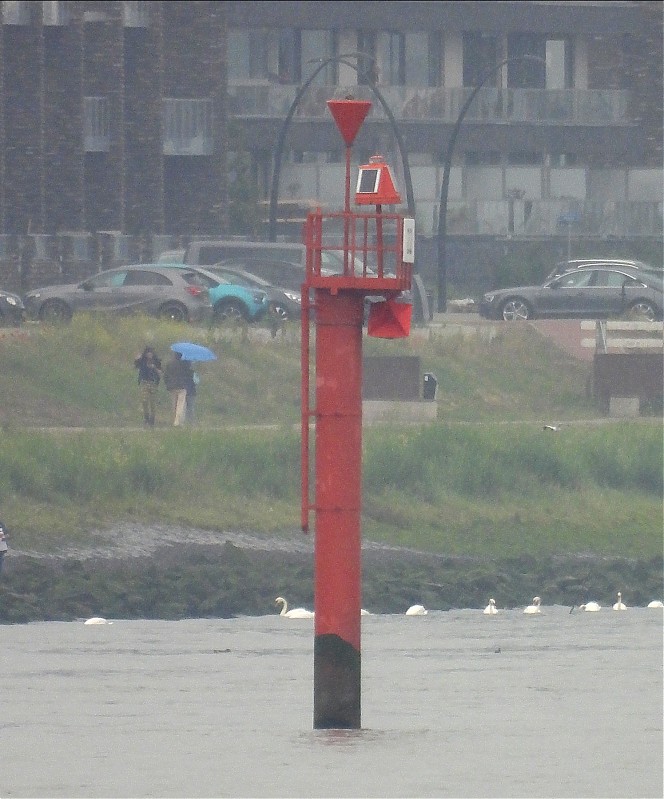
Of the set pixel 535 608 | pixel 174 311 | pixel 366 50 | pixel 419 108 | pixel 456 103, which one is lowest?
pixel 535 608

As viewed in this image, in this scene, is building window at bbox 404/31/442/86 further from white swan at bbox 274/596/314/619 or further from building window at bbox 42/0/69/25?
white swan at bbox 274/596/314/619

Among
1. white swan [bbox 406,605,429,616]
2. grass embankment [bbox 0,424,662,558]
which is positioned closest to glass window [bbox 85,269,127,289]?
grass embankment [bbox 0,424,662,558]

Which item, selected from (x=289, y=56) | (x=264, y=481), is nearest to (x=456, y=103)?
(x=289, y=56)

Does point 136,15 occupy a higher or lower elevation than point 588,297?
higher

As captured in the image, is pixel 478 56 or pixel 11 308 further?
pixel 478 56

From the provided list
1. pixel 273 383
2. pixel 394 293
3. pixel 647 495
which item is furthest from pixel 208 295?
pixel 394 293

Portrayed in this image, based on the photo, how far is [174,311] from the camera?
42500mm

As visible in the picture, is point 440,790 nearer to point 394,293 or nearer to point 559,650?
point 394,293

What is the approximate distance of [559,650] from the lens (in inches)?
995

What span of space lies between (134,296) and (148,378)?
759 cm

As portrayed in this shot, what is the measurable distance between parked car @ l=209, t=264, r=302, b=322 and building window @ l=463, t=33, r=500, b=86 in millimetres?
23835

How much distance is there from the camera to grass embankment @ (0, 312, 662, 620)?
30.5 metres

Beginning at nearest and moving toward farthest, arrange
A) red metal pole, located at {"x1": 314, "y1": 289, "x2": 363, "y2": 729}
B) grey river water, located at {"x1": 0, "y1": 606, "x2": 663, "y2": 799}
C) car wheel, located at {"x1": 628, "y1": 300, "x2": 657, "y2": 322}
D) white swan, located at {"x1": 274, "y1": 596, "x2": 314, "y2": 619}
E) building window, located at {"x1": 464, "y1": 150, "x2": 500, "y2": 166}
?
grey river water, located at {"x1": 0, "y1": 606, "x2": 663, "y2": 799} < red metal pole, located at {"x1": 314, "y1": 289, "x2": 363, "y2": 729} < white swan, located at {"x1": 274, "y1": 596, "x2": 314, "y2": 619} < car wheel, located at {"x1": 628, "y1": 300, "x2": 657, "y2": 322} < building window, located at {"x1": 464, "y1": 150, "x2": 500, "y2": 166}

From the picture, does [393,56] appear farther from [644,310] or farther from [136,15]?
[644,310]
